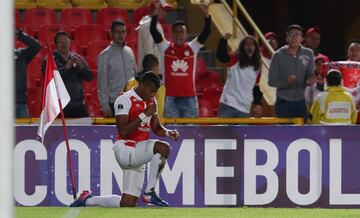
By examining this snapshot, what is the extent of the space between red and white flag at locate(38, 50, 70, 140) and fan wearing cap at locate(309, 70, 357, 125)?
2.87 metres

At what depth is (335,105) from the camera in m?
11.6

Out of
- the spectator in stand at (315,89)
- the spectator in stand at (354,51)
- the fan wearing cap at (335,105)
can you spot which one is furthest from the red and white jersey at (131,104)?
the spectator in stand at (354,51)

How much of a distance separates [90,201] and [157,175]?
72cm

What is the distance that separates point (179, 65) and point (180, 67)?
1.1 inches

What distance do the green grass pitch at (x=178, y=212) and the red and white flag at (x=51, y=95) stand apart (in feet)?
3.11

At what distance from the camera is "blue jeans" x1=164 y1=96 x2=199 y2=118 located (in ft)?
40.4

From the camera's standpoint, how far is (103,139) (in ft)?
37.7

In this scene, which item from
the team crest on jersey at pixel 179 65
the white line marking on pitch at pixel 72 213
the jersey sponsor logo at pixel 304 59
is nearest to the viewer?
the white line marking on pitch at pixel 72 213

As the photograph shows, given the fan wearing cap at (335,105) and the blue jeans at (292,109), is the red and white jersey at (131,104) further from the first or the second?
the blue jeans at (292,109)

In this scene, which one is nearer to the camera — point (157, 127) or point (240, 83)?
point (157, 127)

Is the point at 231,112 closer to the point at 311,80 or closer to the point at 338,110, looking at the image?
the point at 311,80

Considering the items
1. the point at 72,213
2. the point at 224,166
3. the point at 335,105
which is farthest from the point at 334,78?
the point at 72,213

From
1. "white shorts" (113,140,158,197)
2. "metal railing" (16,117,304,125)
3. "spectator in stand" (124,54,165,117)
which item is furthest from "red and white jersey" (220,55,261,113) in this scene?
"white shorts" (113,140,158,197)

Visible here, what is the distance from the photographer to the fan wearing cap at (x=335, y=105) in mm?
11555
